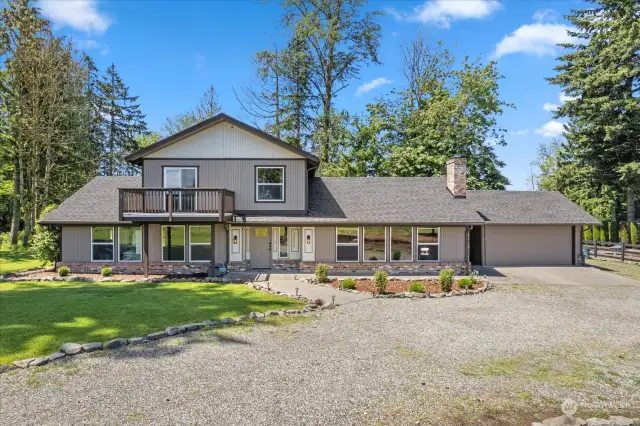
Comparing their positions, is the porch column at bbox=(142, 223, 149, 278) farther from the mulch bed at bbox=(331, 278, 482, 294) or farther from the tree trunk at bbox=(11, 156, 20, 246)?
the tree trunk at bbox=(11, 156, 20, 246)

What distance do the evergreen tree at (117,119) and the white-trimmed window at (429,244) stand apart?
31.6 metres

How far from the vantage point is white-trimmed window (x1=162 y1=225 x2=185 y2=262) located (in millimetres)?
16969

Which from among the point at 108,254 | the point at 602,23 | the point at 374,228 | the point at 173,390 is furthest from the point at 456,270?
the point at 602,23

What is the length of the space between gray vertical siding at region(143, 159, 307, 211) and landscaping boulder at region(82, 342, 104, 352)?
10.5 metres

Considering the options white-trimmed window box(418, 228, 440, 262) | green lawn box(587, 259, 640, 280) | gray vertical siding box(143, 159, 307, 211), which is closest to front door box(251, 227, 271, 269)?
gray vertical siding box(143, 159, 307, 211)

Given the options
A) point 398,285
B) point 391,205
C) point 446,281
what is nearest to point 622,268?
point 391,205

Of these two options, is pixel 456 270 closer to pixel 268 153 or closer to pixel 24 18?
pixel 268 153

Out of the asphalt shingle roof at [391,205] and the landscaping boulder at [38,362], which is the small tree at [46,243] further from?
the landscaping boulder at [38,362]

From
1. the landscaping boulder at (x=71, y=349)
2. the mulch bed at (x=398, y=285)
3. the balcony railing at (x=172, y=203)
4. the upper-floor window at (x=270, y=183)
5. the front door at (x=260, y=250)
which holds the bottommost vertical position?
the mulch bed at (x=398, y=285)

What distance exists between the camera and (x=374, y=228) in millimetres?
17594

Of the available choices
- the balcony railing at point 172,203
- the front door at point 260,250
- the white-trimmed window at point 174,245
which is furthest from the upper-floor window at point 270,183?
the white-trimmed window at point 174,245

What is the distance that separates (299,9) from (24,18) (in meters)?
18.6

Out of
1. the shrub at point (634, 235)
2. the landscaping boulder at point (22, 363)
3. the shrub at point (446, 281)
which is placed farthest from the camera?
the shrub at point (634, 235)

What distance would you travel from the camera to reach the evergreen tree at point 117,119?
37.8m
